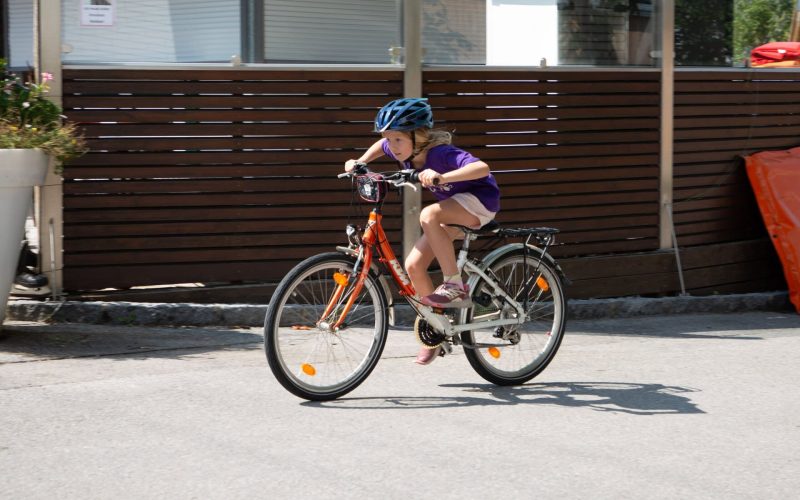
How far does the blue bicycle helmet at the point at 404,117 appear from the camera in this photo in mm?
6035

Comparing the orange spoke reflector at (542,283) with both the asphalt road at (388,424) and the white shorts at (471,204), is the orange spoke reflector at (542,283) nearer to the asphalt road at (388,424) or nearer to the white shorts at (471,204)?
the asphalt road at (388,424)

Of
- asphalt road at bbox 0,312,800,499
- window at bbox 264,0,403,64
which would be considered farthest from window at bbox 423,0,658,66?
asphalt road at bbox 0,312,800,499

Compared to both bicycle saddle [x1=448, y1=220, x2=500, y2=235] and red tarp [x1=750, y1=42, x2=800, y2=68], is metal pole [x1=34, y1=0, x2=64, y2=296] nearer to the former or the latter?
bicycle saddle [x1=448, y1=220, x2=500, y2=235]

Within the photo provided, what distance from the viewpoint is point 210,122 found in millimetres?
8281

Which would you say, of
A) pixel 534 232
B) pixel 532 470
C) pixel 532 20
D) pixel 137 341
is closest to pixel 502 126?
pixel 532 20

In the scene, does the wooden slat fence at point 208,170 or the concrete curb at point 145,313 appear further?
the wooden slat fence at point 208,170

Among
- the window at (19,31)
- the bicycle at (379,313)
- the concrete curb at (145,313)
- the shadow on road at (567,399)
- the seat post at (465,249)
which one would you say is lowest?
the shadow on road at (567,399)

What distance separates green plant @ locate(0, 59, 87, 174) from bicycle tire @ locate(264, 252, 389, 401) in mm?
2190

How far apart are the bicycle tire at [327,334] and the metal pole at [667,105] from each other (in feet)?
14.7

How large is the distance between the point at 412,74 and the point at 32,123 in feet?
9.27

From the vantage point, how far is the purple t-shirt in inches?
241

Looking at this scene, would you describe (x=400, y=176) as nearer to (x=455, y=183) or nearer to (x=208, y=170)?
(x=455, y=183)

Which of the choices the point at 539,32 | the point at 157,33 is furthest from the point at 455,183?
the point at 539,32

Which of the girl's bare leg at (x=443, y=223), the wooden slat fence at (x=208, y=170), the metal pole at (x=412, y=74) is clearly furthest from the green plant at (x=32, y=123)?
the girl's bare leg at (x=443, y=223)
